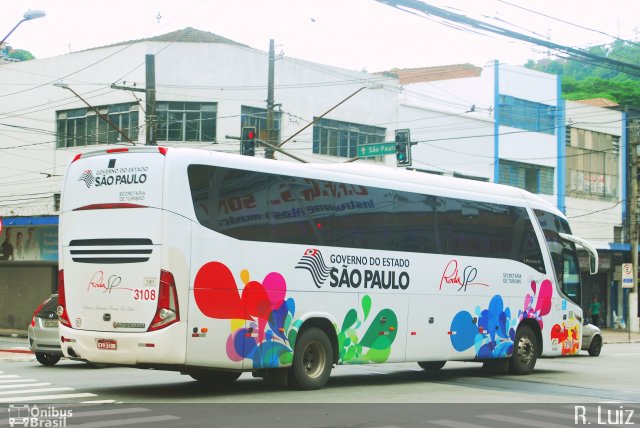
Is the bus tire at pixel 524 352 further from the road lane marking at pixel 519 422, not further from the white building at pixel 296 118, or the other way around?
the white building at pixel 296 118

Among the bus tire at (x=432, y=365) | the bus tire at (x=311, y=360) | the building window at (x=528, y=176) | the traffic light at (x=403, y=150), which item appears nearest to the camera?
the bus tire at (x=311, y=360)

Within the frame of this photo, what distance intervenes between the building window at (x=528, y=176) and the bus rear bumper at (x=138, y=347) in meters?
37.7

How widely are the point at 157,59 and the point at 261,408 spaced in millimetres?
28732

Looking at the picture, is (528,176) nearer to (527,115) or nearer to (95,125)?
(527,115)

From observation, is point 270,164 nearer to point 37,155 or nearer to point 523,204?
point 523,204

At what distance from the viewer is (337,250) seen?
50.7 ft

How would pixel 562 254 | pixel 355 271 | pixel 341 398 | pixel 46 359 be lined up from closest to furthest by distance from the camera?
pixel 341 398 < pixel 355 271 < pixel 562 254 < pixel 46 359

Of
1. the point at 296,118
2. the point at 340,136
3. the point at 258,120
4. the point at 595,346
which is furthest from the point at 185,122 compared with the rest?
the point at 595,346

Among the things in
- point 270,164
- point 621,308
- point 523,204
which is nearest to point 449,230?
point 523,204

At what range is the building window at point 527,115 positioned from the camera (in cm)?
4934

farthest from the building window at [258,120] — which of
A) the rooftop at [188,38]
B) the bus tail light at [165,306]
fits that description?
the bus tail light at [165,306]

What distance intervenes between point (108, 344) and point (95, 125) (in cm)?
2894

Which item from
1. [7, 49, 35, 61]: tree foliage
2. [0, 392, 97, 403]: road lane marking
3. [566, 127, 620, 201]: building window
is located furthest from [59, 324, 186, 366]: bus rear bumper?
[7, 49, 35, 61]: tree foliage

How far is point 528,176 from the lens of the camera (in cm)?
5075
